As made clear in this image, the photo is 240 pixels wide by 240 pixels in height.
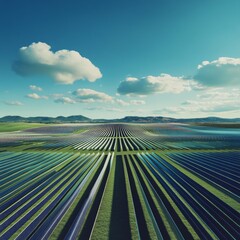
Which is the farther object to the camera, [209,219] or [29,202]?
[29,202]

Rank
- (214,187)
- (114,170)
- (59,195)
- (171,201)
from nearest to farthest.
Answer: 1. (171,201)
2. (59,195)
3. (214,187)
4. (114,170)

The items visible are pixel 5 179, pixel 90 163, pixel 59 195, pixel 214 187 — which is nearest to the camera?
pixel 59 195

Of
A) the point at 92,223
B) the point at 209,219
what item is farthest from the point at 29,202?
the point at 209,219

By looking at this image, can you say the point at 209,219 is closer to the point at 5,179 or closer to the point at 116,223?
the point at 116,223

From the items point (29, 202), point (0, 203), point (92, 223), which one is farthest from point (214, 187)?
point (0, 203)

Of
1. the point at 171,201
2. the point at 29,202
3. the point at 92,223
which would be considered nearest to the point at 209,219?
the point at 171,201

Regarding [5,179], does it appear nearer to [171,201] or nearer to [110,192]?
[110,192]

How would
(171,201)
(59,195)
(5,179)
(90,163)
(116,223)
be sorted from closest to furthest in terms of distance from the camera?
(116,223), (171,201), (59,195), (5,179), (90,163)

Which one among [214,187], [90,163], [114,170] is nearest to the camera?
[214,187]

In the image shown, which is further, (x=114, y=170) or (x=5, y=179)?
(x=114, y=170)
